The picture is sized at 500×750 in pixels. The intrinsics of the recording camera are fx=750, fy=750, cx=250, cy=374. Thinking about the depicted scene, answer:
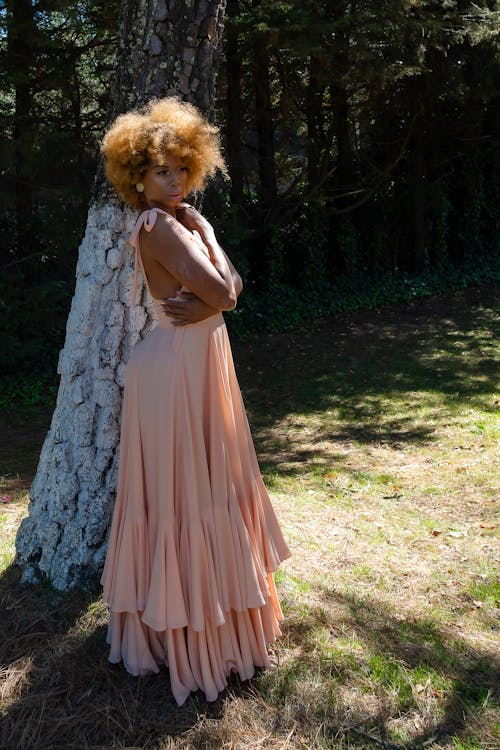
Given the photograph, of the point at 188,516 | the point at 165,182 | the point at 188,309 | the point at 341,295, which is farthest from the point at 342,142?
the point at 188,516

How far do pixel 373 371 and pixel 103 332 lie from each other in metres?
6.27

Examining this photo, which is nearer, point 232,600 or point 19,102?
point 232,600

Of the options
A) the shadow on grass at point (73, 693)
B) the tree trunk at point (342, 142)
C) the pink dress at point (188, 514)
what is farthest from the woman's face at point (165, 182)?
the tree trunk at point (342, 142)

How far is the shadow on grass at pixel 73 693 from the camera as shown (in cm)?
284

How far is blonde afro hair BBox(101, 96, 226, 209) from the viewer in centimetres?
282

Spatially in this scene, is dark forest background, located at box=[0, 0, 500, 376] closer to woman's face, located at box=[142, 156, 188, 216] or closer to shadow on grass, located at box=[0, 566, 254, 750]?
woman's face, located at box=[142, 156, 188, 216]

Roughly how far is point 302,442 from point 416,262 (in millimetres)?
7694

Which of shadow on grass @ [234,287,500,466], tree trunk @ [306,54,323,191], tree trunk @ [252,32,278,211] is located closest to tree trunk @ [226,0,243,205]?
tree trunk @ [252,32,278,211]

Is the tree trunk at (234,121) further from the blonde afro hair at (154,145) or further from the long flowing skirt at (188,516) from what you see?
the long flowing skirt at (188,516)

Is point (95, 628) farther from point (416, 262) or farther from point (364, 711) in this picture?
point (416, 262)

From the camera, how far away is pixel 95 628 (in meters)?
3.45

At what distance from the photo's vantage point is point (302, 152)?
552 inches

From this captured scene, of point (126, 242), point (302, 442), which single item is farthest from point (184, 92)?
point (302, 442)

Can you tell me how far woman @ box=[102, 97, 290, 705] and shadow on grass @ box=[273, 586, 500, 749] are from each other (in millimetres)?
393
